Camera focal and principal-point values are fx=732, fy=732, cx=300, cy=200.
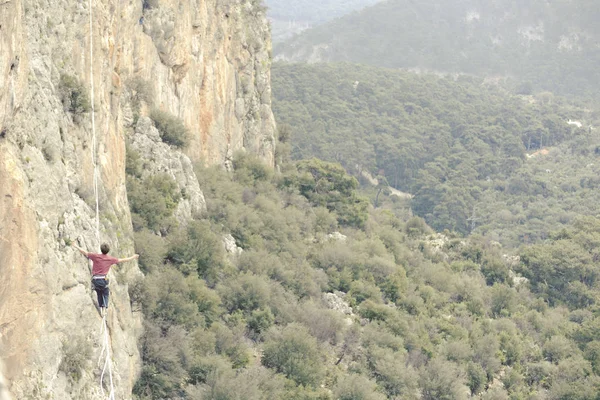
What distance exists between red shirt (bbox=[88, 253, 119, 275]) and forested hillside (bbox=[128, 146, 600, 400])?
15.0 feet

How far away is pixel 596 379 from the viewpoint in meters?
27.5

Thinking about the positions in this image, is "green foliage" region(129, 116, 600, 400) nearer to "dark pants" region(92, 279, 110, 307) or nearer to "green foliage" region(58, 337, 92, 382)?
"dark pants" region(92, 279, 110, 307)

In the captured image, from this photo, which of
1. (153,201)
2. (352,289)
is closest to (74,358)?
(153,201)

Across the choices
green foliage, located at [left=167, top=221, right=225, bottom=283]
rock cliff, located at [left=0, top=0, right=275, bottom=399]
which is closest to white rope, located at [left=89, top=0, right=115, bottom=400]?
rock cliff, located at [left=0, top=0, right=275, bottom=399]

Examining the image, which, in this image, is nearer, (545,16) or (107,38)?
(107,38)

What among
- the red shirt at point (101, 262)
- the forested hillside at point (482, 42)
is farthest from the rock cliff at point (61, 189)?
the forested hillside at point (482, 42)

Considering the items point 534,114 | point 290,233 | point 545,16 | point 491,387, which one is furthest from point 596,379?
point 545,16

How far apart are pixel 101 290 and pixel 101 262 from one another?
532 millimetres

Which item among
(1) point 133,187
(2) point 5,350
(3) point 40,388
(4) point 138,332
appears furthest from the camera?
(1) point 133,187

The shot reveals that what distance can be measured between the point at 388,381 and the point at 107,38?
12974 millimetres

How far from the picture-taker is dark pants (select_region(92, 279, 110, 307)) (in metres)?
11.8

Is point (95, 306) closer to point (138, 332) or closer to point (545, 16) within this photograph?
point (138, 332)

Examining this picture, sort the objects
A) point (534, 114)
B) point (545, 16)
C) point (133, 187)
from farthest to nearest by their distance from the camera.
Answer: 1. point (545, 16)
2. point (534, 114)
3. point (133, 187)

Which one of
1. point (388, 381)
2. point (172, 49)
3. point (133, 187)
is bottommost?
Result: point (388, 381)
